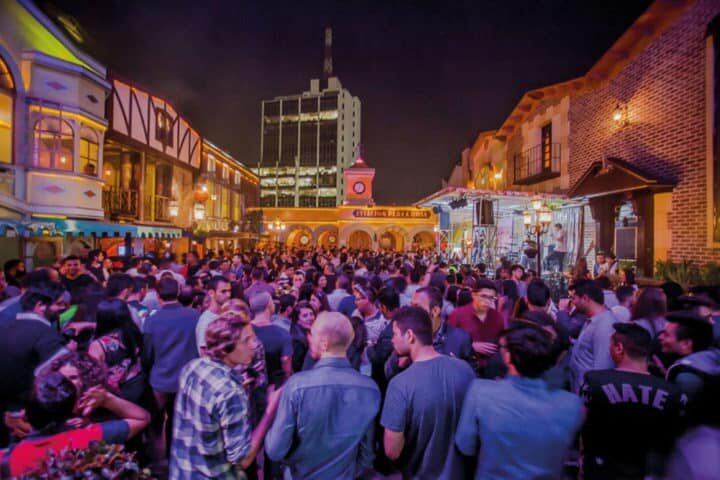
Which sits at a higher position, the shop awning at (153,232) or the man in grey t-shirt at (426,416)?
the shop awning at (153,232)

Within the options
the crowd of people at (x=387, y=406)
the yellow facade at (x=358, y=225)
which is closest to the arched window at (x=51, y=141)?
the crowd of people at (x=387, y=406)

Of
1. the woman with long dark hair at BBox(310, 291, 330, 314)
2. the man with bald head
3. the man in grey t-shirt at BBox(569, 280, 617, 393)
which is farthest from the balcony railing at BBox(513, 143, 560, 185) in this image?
the man with bald head

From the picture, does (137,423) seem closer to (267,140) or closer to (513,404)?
(513,404)

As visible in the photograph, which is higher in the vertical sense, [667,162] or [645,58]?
[645,58]

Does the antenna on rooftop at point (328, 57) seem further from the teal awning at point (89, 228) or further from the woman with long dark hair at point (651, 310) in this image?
the woman with long dark hair at point (651, 310)

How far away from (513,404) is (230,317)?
1.67 metres

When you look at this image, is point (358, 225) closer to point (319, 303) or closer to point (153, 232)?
point (153, 232)

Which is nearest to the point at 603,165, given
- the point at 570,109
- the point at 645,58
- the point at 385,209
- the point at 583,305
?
the point at 645,58

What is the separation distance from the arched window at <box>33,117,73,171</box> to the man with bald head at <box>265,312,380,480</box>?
44.1 feet

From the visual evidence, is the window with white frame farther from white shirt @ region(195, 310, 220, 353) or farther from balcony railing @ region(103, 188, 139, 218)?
white shirt @ region(195, 310, 220, 353)

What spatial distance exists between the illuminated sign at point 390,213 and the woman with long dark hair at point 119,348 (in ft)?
98.5

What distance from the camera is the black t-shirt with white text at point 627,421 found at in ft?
7.64

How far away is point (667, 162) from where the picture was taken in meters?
9.87

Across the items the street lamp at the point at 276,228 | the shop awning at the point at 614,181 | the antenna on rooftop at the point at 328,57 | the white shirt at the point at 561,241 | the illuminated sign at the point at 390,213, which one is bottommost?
the white shirt at the point at 561,241
